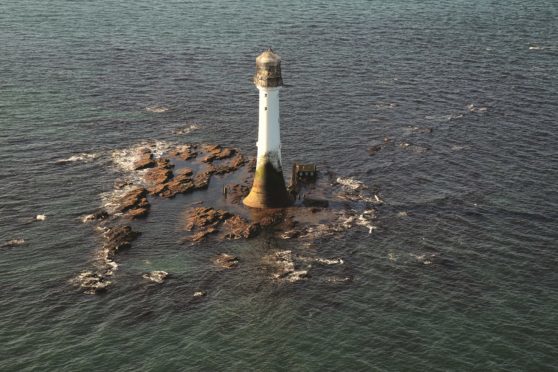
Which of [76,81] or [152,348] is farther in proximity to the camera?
[76,81]

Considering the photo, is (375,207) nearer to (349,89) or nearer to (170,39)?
(349,89)

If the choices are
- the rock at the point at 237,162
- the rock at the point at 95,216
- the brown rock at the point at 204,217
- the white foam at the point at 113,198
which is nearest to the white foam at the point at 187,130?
the rock at the point at 237,162

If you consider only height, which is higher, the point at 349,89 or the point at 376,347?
the point at 349,89

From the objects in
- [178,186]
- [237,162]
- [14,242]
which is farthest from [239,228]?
[14,242]

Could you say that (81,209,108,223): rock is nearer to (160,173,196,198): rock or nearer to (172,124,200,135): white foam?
(160,173,196,198): rock

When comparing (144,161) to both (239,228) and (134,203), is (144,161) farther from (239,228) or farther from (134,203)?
(239,228)

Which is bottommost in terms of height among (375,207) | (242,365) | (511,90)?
(242,365)

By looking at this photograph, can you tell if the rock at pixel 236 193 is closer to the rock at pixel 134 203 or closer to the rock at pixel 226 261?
the rock at pixel 134 203

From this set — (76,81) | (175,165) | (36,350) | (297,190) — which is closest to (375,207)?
(297,190)
